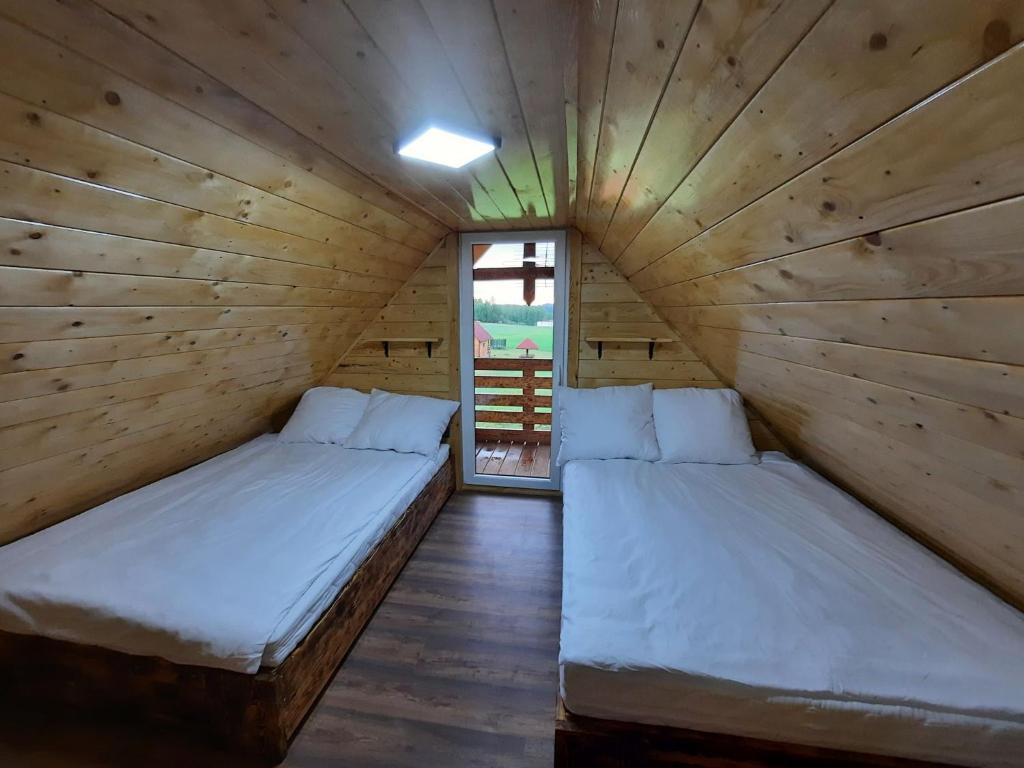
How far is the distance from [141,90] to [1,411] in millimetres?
1136

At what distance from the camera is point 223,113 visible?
1.04m

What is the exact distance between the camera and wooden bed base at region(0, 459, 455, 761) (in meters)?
1.23

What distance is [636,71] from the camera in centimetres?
81

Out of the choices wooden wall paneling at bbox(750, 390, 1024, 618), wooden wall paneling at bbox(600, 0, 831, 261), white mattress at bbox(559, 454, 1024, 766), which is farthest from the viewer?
wooden wall paneling at bbox(750, 390, 1024, 618)

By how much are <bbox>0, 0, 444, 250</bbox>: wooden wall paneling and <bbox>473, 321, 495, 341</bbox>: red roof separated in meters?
1.66

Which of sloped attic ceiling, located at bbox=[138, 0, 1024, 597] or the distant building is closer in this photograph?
sloped attic ceiling, located at bbox=[138, 0, 1024, 597]

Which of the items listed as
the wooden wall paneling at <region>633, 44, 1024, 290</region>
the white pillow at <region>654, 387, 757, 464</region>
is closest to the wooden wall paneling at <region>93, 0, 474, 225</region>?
the wooden wall paneling at <region>633, 44, 1024, 290</region>

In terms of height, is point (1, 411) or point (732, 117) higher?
point (732, 117)

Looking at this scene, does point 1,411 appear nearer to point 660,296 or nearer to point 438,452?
point 438,452

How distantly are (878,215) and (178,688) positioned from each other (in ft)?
7.26

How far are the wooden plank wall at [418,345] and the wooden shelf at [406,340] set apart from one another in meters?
0.02

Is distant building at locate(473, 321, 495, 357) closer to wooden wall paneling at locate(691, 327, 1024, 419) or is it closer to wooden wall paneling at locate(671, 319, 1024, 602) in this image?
wooden wall paneling at locate(671, 319, 1024, 602)

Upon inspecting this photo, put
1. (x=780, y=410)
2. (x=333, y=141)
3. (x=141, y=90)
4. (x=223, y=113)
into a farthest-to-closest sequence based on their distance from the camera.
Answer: (x=780, y=410)
(x=333, y=141)
(x=223, y=113)
(x=141, y=90)

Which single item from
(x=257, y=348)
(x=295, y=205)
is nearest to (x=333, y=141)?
(x=295, y=205)
